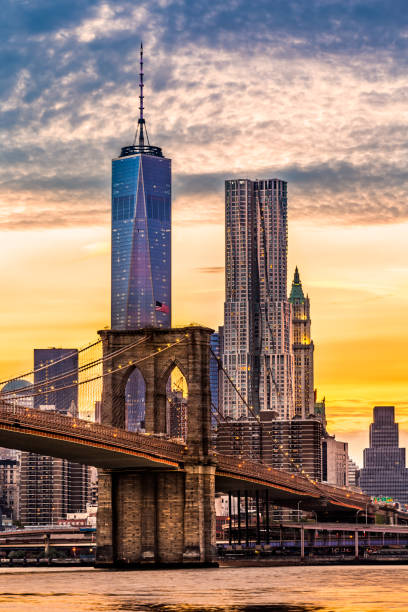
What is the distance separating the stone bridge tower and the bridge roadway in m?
1.84

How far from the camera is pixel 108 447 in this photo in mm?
98250

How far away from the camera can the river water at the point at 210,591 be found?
213 ft

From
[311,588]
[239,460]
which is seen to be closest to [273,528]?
[239,460]

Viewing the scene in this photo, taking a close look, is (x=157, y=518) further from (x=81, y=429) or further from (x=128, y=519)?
(x=81, y=429)

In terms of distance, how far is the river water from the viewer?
65062 millimetres

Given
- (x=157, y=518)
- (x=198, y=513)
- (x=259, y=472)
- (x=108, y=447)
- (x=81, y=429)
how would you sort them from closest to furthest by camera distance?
(x=81, y=429), (x=108, y=447), (x=198, y=513), (x=157, y=518), (x=259, y=472)

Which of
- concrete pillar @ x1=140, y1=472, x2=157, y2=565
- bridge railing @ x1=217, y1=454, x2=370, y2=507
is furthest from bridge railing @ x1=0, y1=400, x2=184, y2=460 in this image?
bridge railing @ x1=217, y1=454, x2=370, y2=507

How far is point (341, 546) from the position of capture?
16162 cm

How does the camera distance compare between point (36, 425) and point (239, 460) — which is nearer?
point (36, 425)

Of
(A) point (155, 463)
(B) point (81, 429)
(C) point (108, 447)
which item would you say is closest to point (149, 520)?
(A) point (155, 463)

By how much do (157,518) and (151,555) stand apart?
2835mm

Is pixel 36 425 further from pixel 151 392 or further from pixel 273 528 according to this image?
pixel 273 528

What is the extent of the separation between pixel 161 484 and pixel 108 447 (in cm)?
1393

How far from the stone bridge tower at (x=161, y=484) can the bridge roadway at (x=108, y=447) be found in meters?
1.84
